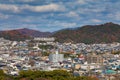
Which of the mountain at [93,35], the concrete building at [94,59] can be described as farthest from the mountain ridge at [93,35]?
the concrete building at [94,59]

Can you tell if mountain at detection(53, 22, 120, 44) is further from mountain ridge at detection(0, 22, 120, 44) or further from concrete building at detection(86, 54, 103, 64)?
concrete building at detection(86, 54, 103, 64)

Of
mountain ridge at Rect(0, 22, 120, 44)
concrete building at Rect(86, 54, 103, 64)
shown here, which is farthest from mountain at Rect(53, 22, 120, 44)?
concrete building at Rect(86, 54, 103, 64)

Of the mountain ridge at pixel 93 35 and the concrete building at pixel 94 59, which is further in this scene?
the mountain ridge at pixel 93 35

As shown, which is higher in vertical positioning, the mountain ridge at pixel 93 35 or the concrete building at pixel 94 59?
the mountain ridge at pixel 93 35

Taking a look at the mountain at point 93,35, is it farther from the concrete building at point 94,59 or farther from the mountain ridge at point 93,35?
the concrete building at point 94,59

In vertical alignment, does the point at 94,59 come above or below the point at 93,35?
below

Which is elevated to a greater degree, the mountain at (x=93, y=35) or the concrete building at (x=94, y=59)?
the mountain at (x=93, y=35)

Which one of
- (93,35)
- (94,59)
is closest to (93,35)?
(93,35)

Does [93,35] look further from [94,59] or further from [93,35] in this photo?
[94,59]

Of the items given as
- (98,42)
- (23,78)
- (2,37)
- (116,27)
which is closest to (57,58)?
(23,78)

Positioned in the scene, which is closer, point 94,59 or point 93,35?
point 94,59

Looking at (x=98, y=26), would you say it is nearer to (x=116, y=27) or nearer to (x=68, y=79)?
(x=116, y=27)
